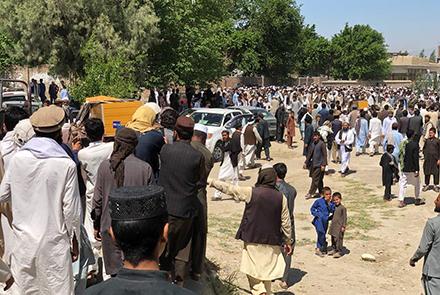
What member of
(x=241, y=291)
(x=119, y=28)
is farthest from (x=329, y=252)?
(x=119, y=28)

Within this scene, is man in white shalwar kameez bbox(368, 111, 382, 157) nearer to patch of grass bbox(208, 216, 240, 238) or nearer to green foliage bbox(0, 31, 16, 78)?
patch of grass bbox(208, 216, 240, 238)

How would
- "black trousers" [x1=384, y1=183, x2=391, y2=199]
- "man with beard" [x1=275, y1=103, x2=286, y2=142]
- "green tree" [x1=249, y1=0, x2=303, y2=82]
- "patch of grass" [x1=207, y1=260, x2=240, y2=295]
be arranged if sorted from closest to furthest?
"patch of grass" [x1=207, y1=260, x2=240, y2=295] < "black trousers" [x1=384, y1=183, x2=391, y2=199] < "man with beard" [x1=275, y1=103, x2=286, y2=142] < "green tree" [x1=249, y1=0, x2=303, y2=82]

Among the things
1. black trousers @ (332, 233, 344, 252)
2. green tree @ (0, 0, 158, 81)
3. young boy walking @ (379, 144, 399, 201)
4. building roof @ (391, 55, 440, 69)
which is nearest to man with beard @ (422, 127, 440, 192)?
young boy walking @ (379, 144, 399, 201)

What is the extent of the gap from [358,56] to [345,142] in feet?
205

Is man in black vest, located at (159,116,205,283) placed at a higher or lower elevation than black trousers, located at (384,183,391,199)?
higher

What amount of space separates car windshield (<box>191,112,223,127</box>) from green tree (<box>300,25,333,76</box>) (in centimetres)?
5608

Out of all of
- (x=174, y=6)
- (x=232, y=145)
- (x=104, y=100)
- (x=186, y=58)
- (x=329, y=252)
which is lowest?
(x=329, y=252)

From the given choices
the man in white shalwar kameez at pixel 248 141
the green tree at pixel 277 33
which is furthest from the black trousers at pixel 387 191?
the green tree at pixel 277 33

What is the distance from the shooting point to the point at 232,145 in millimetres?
13961

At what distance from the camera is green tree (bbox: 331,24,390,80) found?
75.7 m

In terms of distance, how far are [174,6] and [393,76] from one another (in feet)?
239

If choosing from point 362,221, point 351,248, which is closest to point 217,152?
point 362,221

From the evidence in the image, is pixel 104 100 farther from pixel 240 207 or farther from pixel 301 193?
pixel 301 193

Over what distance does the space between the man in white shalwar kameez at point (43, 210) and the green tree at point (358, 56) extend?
243 feet
